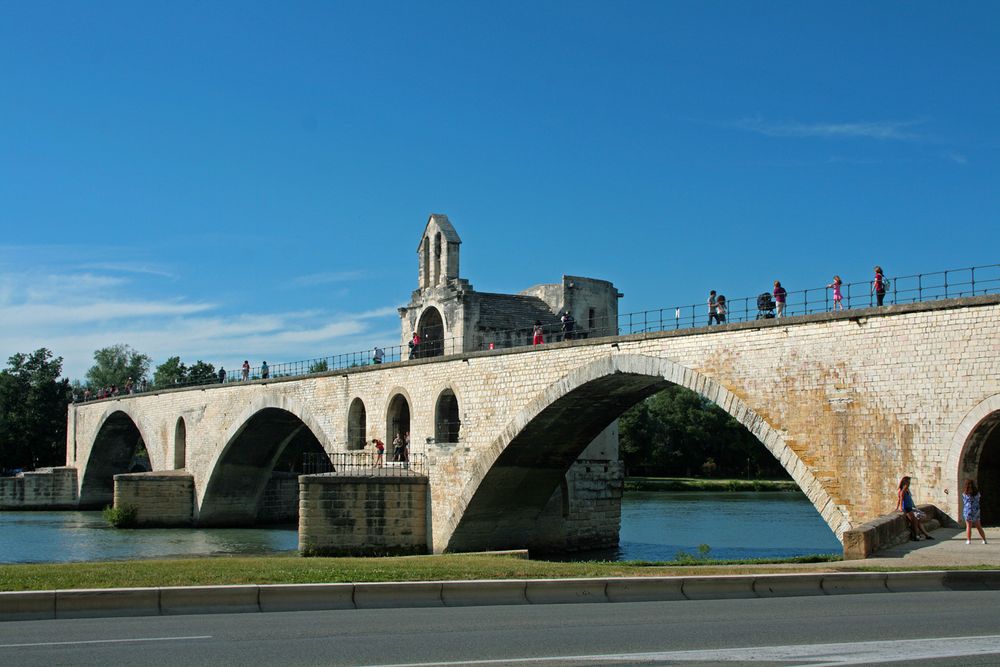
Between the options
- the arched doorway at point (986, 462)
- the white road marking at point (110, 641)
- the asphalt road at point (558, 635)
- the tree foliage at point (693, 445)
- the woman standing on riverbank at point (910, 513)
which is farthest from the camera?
the tree foliage at point (693, 445)

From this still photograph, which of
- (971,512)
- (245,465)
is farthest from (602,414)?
(245,465)

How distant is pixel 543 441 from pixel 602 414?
71.1 inches

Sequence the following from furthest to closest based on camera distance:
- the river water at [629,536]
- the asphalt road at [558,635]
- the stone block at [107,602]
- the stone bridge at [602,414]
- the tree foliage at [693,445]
Result: 1. the tree foliage at [693,445]
2. the river water at [629,536]
3. the stone bridge at [602,414]
4. the stone block at [107,602]
5. the asphalt road at [558,635]

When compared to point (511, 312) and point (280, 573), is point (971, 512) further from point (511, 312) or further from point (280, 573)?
point (511, 312)

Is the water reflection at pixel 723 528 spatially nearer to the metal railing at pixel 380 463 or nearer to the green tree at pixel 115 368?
the metal railing at pixel 380 463

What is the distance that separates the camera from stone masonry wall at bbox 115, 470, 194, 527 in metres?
45.9

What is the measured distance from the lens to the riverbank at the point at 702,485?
227 feet

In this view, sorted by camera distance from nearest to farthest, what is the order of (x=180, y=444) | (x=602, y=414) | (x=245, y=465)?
(x=602, y=414)
(x=245, y=465)
(x=180, y=444)

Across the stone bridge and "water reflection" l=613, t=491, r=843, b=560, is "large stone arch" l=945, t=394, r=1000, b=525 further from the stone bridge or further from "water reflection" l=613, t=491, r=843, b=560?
"water reflection" l=613, t=491, r=843, b=560

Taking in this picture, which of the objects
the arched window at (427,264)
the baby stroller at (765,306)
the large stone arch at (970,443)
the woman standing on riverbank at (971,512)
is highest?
the arched window at (427,264)

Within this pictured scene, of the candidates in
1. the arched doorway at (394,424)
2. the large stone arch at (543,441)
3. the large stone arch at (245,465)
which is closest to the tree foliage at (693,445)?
the large stone arch at (245,465)

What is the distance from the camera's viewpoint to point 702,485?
231 ft

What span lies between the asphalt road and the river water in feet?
61.6

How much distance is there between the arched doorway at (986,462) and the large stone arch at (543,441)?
206 inches
